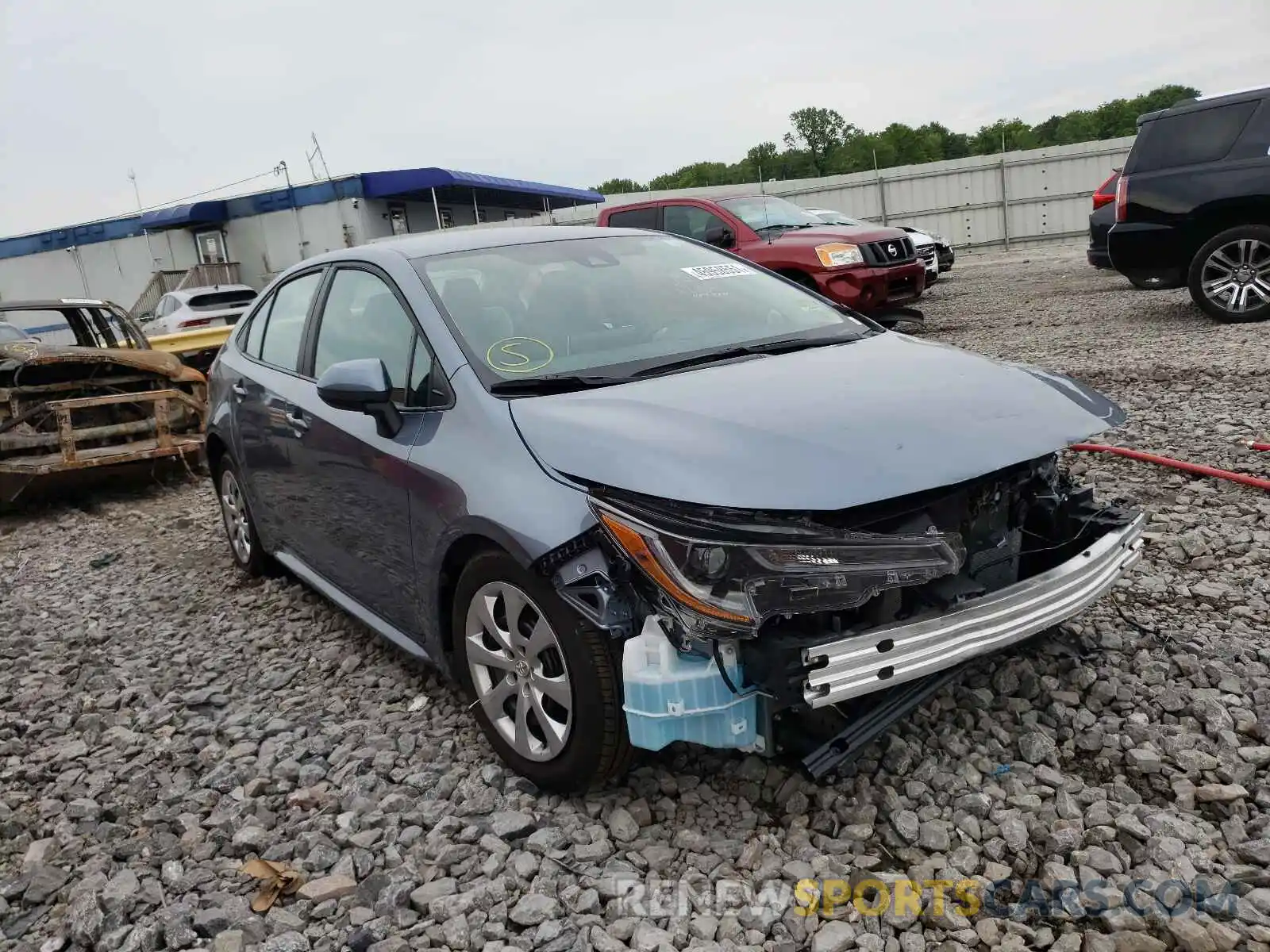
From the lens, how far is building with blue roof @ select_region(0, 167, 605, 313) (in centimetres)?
2730

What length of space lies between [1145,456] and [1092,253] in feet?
Result: 21.6

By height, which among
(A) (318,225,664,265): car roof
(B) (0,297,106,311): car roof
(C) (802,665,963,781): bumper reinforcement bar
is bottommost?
(C) (802,665,963,781): bumper reinforcement bar

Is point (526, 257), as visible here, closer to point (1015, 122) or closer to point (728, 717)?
point (728, 717)

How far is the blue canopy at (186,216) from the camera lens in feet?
95.0

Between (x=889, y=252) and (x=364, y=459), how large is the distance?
8572mm

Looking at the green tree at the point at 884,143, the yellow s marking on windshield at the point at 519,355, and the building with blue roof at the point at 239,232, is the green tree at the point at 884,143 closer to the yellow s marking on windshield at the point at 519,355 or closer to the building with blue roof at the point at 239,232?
the building with blue roof at the point at 239,232

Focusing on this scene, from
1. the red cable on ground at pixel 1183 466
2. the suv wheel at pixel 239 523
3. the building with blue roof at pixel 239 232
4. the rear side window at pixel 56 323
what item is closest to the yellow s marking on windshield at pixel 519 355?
the suv wheel at pixel 239 523

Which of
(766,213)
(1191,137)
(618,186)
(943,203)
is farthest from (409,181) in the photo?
(618,186)

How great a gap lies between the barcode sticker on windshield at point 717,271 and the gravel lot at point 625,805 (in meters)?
1.75

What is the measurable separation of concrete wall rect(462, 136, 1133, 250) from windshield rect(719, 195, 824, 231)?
11.9 metres

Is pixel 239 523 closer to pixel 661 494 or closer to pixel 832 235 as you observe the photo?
pixel 661 494

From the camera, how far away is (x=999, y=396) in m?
2.75

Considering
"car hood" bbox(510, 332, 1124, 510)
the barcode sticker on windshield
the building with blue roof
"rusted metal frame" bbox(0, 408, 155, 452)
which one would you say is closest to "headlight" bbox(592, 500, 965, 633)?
"car hood" bbox(510, 332, 1124, 510)

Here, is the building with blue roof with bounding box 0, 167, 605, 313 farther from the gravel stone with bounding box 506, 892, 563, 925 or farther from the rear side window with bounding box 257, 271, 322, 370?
the gravel stone with bounding box 506, 892, 563, 925
